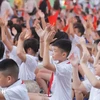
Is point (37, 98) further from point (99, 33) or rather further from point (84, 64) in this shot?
point (99, 33)

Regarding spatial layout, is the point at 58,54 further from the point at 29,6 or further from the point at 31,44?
the point at 29,6

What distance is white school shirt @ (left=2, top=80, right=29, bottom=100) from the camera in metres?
3.16

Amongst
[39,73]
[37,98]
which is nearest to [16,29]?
[39,73]

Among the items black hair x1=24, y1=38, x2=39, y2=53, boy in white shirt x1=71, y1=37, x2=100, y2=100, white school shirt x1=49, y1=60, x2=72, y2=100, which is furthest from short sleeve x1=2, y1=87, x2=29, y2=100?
black hair x1=24, y1=38, x2=39, y2=53

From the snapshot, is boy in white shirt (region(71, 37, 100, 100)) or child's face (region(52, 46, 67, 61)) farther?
child's face (region(52, 46, 67, 61))

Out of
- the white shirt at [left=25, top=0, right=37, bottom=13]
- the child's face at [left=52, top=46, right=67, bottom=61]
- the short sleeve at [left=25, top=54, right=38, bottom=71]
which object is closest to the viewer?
the child's face at [left=52, top=46, right=67, bottom=61]

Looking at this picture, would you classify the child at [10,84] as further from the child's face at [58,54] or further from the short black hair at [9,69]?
the child's face at [58,54]

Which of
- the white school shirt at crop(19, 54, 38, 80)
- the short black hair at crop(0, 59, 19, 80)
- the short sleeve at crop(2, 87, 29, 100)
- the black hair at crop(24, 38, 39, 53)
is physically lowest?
the white school shirt at crop(19, 54, 38, 80)

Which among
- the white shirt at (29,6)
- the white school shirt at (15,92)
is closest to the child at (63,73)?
the white school shirt at (15,92)

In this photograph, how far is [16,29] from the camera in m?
6.49

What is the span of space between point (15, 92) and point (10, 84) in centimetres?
9

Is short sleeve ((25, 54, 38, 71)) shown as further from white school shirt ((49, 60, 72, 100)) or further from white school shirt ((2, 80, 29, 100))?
white school shirt ((2, 80, 29, 100))

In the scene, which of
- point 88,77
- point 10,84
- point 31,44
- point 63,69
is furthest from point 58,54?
point 31,44

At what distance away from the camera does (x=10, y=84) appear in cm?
321
